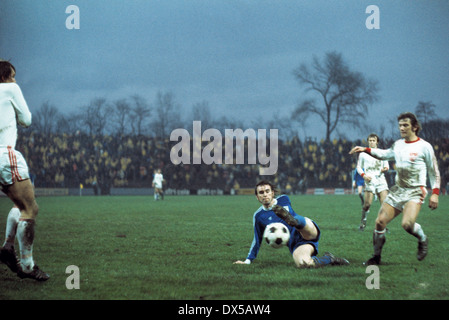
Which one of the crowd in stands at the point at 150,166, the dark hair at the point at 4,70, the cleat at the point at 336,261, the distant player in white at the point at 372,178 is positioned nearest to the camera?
the dark hair at the point at 4,70

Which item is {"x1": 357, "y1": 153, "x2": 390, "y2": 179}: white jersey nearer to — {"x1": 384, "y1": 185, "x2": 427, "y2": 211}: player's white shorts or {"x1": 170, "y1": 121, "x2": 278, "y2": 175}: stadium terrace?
{"x1": 384, "y1": 185, "x2": 427, "y2": 211}: player's white shorts

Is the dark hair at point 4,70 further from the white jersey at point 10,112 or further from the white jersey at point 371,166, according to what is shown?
the white jersey at point 371,166

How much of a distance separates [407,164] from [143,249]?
4.63 meters

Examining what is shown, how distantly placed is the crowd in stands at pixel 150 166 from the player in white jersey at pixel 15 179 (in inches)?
1346

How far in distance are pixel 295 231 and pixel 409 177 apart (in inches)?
71.5

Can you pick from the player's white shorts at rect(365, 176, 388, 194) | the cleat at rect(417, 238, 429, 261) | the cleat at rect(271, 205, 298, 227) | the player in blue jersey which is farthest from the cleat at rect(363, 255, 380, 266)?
the player's white shorts at rect(365, 176, 388, 194)

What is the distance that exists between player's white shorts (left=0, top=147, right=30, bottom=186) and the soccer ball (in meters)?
3.15

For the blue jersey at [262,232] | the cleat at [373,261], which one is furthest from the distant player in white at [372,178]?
the blue jersey at [262,232]

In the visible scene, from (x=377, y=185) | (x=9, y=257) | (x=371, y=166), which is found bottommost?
(x=9, y=257)

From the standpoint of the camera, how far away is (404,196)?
6785mm

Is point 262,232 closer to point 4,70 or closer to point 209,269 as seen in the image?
point 209,269

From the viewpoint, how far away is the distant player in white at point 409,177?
21.8ft

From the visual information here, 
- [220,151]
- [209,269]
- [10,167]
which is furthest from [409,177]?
[220,151]

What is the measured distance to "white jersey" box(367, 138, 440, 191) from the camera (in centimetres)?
663
